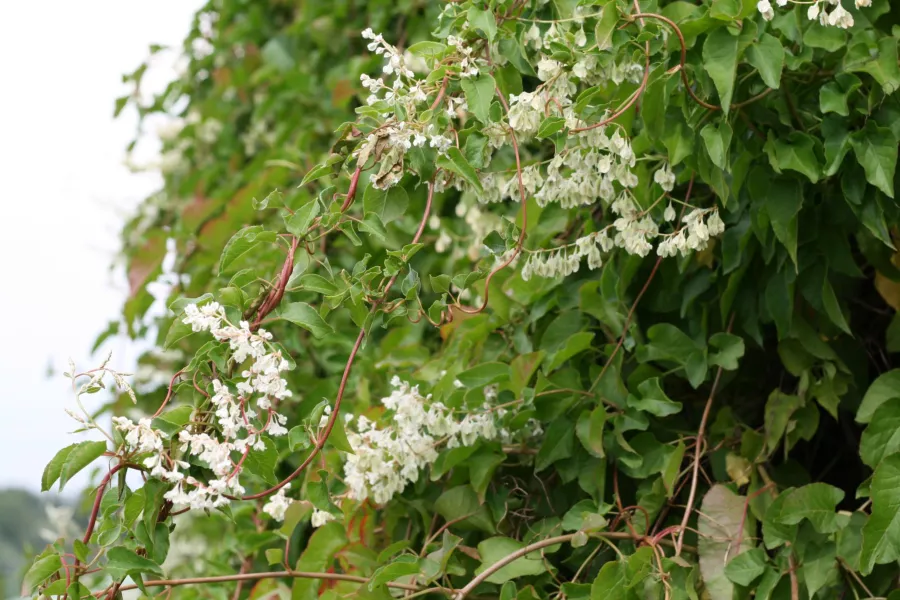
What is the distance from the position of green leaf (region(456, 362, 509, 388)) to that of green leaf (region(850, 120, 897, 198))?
0.49 metres

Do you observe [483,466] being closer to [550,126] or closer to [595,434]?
[595,434]

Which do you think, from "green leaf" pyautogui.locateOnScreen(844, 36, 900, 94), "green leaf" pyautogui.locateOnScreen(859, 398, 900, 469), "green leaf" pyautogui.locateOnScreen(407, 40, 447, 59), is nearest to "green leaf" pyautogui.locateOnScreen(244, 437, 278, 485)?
"green leaf" pyautogui.locateOnScreen(407, 40, 447, 59)

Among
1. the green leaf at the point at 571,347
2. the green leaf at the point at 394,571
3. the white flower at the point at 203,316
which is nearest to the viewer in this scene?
the white flower at the point at 203,316

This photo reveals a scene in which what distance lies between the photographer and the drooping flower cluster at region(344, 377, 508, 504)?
1152 millimetres

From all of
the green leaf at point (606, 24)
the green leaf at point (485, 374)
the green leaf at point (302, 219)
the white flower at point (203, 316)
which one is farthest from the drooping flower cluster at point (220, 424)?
the green leaf at point (606, 24)

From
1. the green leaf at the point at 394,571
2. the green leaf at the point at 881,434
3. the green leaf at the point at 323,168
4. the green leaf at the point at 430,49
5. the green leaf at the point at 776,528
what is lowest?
the green leaf at the point at 776,528

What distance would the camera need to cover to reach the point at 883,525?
3.01 feet

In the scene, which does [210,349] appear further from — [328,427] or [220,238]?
[220,238]

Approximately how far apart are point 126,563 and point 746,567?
2.23 feet

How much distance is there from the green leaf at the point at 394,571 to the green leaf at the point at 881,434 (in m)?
0.54

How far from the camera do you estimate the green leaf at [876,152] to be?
0.99 metres

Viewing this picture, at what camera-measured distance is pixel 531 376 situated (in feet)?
4.03

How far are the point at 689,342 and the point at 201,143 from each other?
6.70 ft

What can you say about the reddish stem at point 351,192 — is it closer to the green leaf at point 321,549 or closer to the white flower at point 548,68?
the white flower at point 548,68
